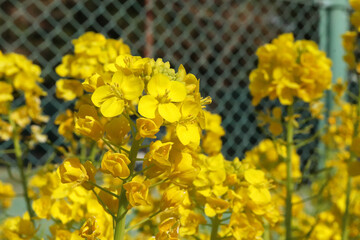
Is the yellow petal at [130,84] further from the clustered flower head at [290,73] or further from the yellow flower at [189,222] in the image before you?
the clustered flower head at [290,73]

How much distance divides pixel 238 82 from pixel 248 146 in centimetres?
50

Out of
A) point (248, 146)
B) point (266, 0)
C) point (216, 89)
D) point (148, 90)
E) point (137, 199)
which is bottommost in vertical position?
point (248, 146)

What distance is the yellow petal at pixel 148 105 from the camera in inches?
23.3

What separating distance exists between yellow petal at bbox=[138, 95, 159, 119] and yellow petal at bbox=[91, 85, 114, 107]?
0.04 m

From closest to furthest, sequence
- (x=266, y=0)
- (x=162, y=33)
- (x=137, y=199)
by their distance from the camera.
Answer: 1. (x=137, y=199)
2. (x=162, y=33)
3. (x=266, y=0)

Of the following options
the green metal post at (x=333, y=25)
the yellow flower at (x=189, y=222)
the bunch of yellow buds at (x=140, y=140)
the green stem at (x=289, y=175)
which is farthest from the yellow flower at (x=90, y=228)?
the green metal post at (x=333, y=25)

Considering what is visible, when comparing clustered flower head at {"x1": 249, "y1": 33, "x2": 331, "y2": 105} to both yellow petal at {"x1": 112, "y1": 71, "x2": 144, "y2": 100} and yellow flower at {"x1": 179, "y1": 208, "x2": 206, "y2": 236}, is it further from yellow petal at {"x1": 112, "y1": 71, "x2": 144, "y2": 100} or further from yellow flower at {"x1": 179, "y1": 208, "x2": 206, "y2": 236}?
yellow petal at {"x1": 112, "y1": 71, "x2": 144, "y2": 100}

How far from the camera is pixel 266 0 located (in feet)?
13.5

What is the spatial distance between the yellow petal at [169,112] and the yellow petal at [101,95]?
0.07m

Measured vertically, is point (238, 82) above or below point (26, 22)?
below

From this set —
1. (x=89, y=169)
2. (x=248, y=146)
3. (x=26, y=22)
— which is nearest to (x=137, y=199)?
(x=89, y=169)

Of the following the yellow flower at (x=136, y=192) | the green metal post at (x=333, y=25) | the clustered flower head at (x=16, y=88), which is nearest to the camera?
the yellow flower at (x=136, y=192)

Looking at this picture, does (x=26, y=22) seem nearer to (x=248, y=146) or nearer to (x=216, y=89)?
(x=216, y=89)

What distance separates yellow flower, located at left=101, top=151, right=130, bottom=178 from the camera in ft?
1.90
